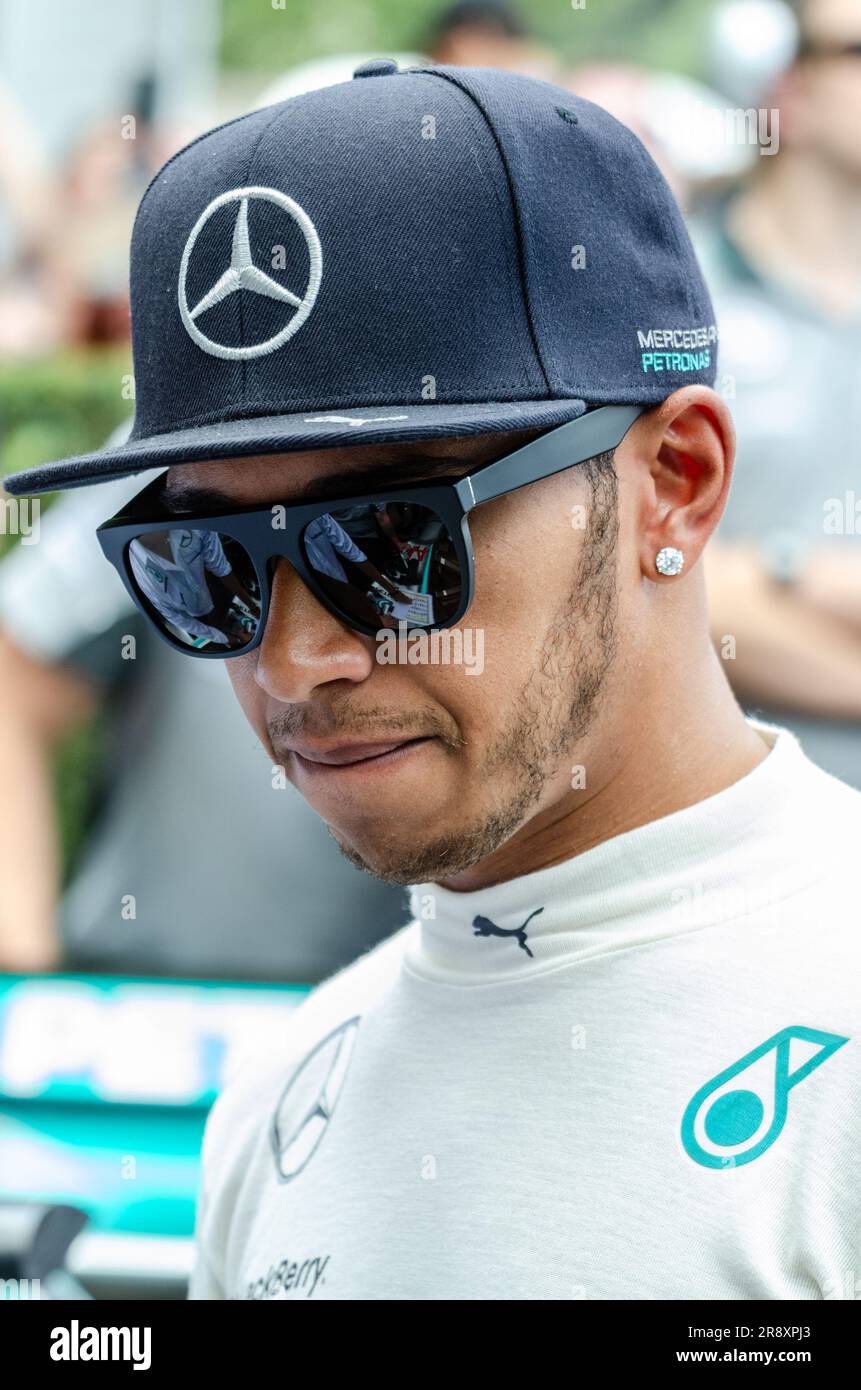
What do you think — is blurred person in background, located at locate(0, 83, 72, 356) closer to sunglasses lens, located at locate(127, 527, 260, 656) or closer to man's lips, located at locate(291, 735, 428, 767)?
sunglasses lens, located at locate(127, 527, 260, 656)

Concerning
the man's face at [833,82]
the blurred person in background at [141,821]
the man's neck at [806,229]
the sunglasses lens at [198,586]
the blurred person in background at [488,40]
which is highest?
the blurred person in background at [488,40]

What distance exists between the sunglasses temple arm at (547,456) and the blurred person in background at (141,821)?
9.29 feet

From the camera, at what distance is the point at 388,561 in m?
1.30

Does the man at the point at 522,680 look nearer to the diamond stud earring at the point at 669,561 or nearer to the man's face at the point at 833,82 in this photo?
the diamond stud earring at the point at 669,561

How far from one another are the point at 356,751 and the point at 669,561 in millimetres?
330

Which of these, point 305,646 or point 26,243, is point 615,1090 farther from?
point 26,243

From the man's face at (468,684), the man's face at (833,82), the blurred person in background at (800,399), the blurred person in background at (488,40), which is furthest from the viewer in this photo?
the blurred person in background at (488,40)

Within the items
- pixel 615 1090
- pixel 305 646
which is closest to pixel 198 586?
pixel 305 646

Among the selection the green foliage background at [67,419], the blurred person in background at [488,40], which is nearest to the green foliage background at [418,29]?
the blurred person in background at [488,40]

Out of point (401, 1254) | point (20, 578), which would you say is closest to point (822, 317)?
point (20, 578)

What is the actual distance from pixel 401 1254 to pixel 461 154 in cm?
98

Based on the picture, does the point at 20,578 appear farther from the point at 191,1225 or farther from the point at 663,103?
the point at 663,103

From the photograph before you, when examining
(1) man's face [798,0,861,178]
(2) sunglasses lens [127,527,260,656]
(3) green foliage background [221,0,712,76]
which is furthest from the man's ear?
(3) green foliage background [221,0,712,76]

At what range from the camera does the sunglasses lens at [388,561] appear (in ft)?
4.18
